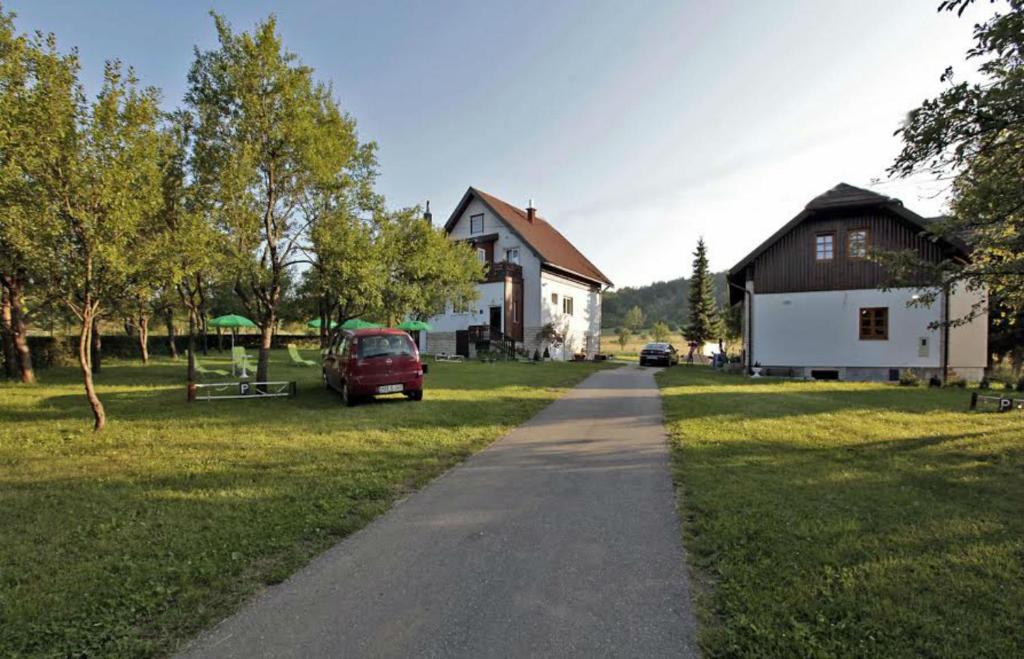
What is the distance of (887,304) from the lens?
64.2 feet

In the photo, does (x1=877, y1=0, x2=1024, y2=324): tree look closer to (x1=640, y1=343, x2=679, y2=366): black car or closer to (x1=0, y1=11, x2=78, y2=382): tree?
(x1=0, y1=11, x2=78, y2=382): tree

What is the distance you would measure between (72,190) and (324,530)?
6884 millimetres

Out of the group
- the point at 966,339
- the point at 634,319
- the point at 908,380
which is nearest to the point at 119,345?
the point at 908,380

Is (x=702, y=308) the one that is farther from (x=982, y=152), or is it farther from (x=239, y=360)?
(x=982, y=152)

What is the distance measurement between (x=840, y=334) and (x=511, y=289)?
16.6 metres

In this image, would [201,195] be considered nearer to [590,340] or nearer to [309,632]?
[309,632]

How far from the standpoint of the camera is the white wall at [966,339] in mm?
19188

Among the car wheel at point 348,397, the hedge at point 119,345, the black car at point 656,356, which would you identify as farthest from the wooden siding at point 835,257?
the hedge at point 119,345

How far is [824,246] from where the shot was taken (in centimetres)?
2047

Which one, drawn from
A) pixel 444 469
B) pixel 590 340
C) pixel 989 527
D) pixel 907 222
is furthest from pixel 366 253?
pixel 590 340

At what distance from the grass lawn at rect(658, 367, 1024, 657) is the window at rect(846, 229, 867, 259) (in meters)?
13.0

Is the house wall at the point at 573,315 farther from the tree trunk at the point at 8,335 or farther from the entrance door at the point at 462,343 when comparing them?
the tree trunk at the point at 8,335

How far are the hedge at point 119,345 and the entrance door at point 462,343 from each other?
18.1 meters

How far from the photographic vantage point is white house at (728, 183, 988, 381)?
63.1 feet
